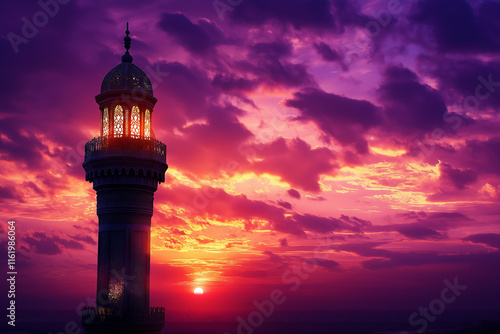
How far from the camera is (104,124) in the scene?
36531 mm

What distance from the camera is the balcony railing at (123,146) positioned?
35.4 meters

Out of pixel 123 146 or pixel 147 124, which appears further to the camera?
pixel 147 124

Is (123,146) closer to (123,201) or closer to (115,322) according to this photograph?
Answer: (123,201)

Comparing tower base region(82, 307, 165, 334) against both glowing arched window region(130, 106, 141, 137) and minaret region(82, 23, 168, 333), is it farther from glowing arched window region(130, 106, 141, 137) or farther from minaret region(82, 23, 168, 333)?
glowing arched window region(130, 106, 141, 137)

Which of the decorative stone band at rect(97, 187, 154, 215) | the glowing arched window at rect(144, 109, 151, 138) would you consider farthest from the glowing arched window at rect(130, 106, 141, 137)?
the decorative stone band at rect(97, 187, 154, 215)

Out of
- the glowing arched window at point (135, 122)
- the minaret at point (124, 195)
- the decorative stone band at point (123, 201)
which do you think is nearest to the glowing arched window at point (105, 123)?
the minaret at point (124, 195)

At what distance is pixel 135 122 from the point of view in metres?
36.3

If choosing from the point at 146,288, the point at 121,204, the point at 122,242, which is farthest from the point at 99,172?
the point at 146,288

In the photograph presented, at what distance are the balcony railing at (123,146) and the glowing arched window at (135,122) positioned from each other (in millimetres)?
609

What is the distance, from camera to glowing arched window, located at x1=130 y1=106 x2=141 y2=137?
36125mm

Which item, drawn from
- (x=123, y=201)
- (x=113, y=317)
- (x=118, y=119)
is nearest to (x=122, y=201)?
(x=123, y=201)

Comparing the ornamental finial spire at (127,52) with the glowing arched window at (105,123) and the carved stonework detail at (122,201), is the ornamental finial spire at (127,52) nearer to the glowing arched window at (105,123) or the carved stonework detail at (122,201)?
the glowing arched window at (105,123)

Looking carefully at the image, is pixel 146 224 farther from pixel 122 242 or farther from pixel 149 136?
pixel 149 136

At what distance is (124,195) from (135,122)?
4.72 m
